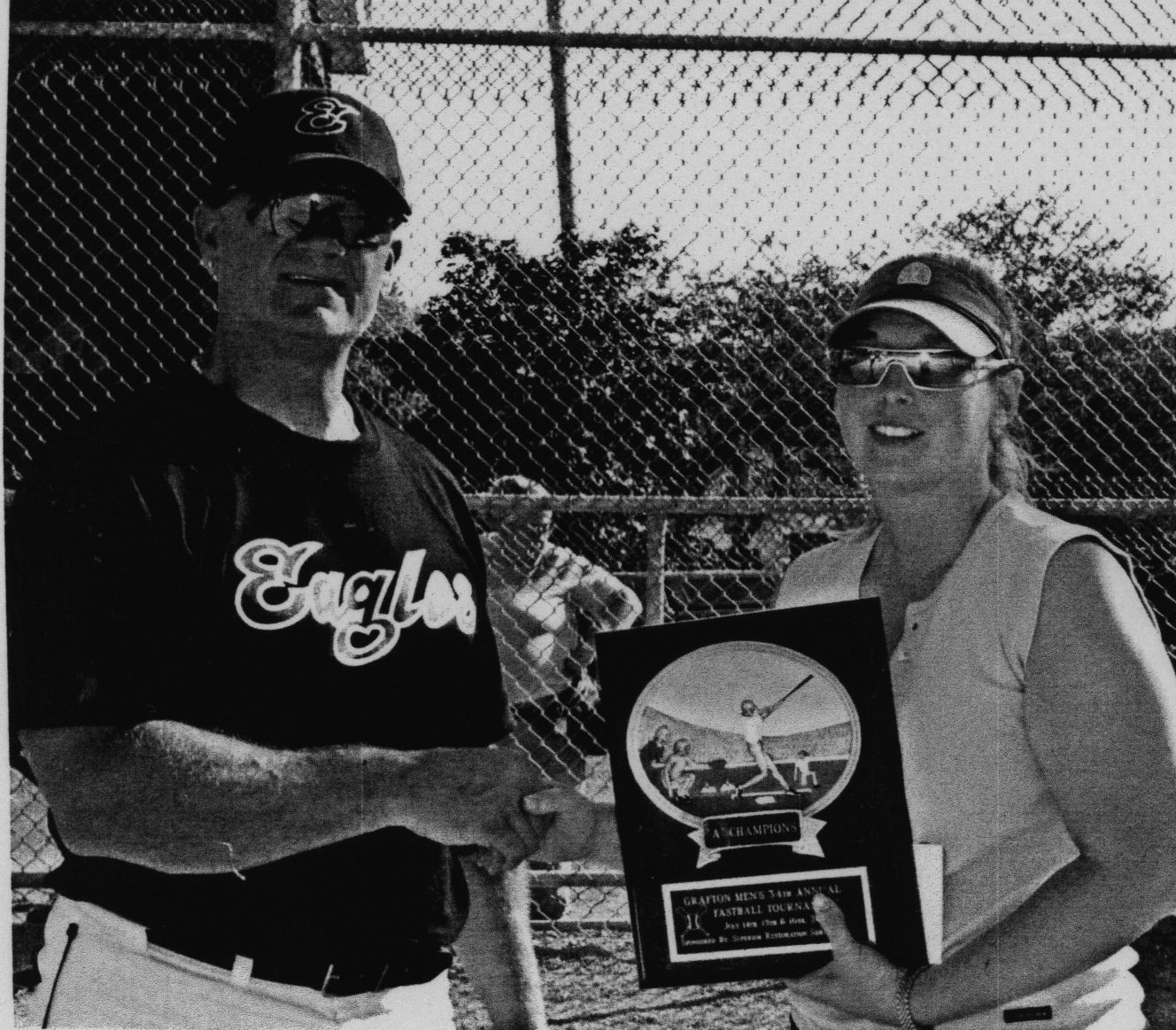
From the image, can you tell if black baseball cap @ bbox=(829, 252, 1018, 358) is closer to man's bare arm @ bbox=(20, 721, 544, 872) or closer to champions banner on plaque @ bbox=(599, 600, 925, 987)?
champions banner on plaque @ bbox=(599, 600, 925, 987)

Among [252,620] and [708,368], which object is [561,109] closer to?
[708,368]

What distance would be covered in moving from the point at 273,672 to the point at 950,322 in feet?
2.66

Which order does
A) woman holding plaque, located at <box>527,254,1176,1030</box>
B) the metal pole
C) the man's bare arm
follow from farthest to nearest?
the metal pole → the man's bare arm → woman holding plaque, located at <box>527,254,1176,1030</box>

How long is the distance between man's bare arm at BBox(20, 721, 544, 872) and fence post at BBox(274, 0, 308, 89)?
1729 mm

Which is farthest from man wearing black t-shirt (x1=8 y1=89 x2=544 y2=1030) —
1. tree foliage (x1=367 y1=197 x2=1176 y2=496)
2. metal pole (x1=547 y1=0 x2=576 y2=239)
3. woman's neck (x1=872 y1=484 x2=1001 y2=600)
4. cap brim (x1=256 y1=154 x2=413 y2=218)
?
tree foliage (x1=367 y1=197 x2=1176 y2=496)

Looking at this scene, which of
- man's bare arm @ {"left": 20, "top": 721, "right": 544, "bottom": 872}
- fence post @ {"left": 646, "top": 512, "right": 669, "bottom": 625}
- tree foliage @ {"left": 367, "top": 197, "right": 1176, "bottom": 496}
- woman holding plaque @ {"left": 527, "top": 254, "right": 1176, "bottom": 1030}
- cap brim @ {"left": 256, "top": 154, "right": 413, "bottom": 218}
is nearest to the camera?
woman holding plaque @ {"left": 527, "top": 254, "right": 1176, "bottom": 1030}

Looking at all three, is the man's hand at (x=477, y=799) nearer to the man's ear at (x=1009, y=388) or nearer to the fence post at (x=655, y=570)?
the man's ear at (x=1009, y=388)

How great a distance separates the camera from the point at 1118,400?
3.35 meters

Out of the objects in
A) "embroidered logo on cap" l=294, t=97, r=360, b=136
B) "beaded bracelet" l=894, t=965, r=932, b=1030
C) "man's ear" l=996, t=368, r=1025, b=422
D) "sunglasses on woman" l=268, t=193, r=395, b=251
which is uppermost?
"embroidered logo on cap" l=294, t=97, r=360, b=136

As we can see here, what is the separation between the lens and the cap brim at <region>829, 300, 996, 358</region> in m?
1.28

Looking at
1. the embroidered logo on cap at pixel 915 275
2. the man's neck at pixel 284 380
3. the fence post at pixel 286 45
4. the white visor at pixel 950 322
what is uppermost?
the fence post at pixel 286 45

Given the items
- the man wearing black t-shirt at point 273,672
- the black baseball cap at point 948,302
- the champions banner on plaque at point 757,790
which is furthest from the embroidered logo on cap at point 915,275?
the man wearing black t-shirt at point 273,672

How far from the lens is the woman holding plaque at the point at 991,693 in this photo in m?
1.14

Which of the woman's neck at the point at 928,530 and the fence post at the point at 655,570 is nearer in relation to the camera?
the woman's neck at the point at 928,530
